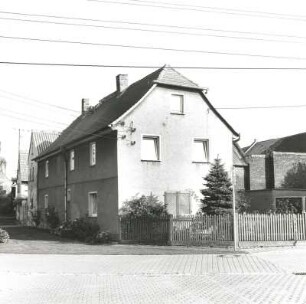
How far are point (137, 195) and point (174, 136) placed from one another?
3782 millimetres

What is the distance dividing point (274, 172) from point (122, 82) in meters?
13.3

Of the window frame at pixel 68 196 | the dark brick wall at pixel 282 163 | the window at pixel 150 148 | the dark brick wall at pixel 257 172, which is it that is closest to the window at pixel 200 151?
the window at pixel 150 148

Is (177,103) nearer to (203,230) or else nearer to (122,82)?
(122,82)

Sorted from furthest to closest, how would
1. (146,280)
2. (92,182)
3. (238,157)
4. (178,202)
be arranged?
(238,157) → (92,182) → (178,202) → (146,280)

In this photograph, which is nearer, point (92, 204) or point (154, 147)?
point (154, 147)

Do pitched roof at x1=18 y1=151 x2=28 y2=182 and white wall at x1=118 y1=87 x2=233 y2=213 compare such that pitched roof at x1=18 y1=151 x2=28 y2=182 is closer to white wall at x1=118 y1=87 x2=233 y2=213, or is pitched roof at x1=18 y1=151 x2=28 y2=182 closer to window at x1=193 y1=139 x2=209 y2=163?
window at x1=193 y1=139 x2=209 y2=163

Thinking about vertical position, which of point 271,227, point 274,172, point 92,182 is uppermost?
point 274,172

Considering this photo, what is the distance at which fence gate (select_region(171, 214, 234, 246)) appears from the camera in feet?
70.5

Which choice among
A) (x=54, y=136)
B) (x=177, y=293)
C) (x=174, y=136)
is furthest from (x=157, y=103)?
(x=54, y=136)

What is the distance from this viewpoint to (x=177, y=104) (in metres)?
26.9

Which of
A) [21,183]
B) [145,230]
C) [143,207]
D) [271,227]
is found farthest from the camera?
[21,183]

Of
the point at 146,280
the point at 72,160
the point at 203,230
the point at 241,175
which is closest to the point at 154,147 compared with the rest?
the point at 203,230

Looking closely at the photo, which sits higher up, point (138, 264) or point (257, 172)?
point (257, 172)

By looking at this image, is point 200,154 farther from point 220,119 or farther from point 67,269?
point 67,269
